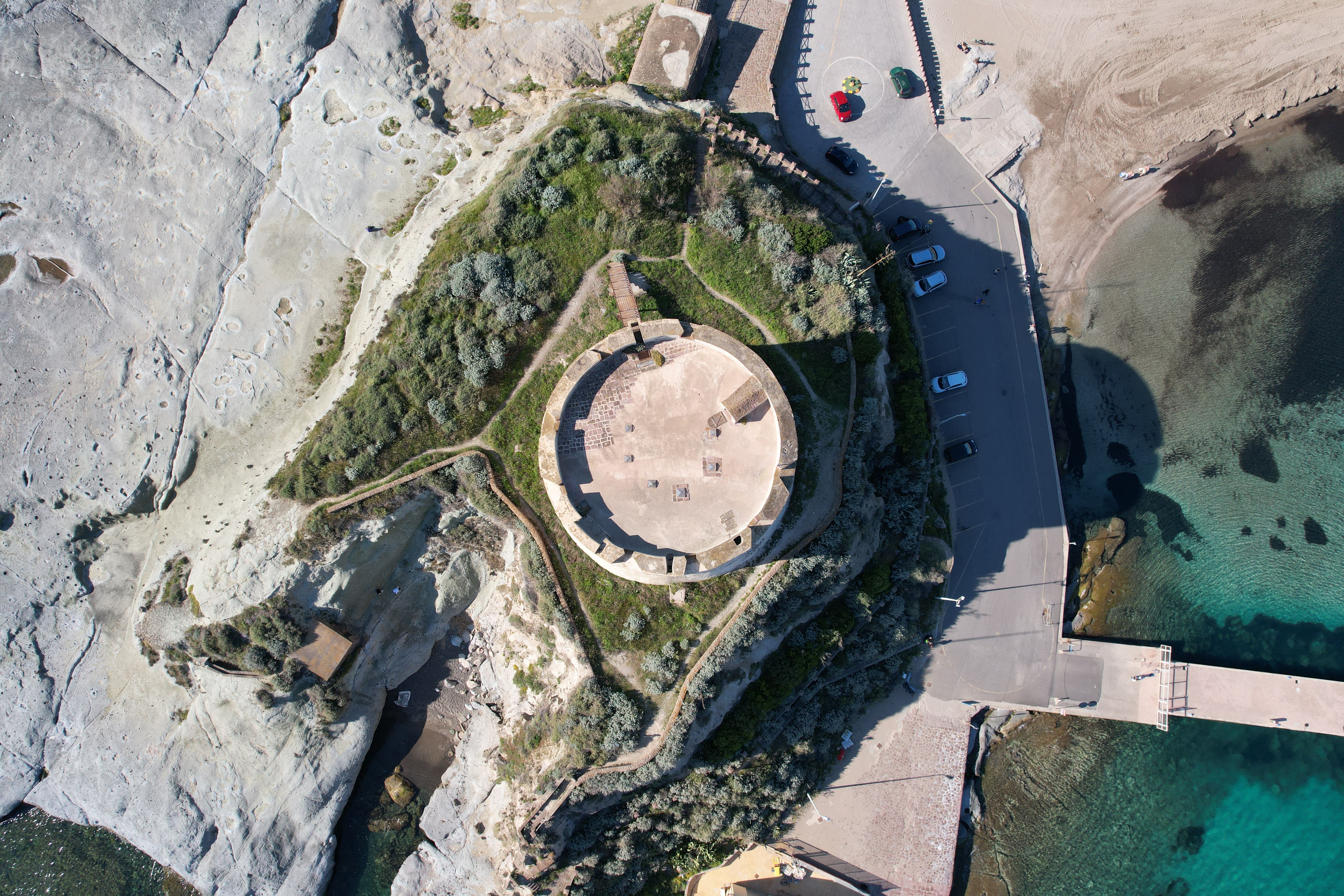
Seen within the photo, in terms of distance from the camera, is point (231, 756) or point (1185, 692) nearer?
point (231, 756)

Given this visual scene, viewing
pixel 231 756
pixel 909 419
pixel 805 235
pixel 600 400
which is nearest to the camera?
pixel 600 400

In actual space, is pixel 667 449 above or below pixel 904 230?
below

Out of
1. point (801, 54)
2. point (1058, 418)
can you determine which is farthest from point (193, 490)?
point (1058, 418)

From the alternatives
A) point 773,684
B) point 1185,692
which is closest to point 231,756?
point 773,684

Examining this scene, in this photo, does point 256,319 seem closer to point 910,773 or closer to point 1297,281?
point 910,773

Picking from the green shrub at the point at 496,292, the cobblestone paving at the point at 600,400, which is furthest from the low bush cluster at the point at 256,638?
the cobblestone paving at the point at 600,400

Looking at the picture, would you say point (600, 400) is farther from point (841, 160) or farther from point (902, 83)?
point (902, 83)

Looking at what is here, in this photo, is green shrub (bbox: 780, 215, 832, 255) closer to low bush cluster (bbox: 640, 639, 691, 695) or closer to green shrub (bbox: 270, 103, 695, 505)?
green shrub (bbox: 270, 103, 695, 505)
